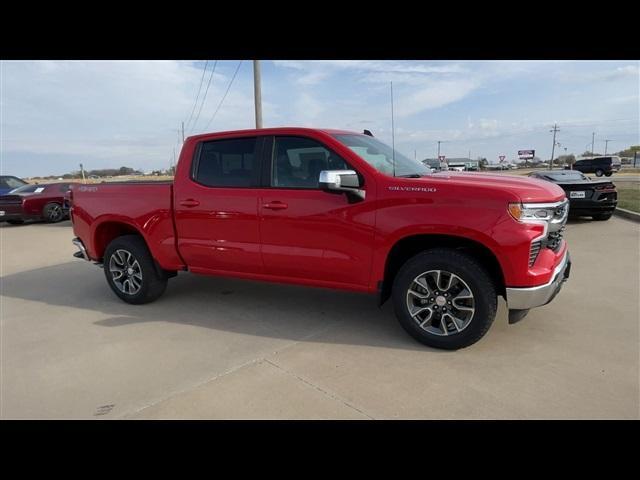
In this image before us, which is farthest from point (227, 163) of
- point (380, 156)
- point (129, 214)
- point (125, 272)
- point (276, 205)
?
point (125, 272)

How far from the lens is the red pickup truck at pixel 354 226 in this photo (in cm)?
329

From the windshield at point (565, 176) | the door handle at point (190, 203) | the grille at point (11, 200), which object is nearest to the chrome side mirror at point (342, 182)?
the door handle at point (190, 203)

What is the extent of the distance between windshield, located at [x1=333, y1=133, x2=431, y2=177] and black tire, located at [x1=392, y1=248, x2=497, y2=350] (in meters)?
0.90

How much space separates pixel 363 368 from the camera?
329 cm

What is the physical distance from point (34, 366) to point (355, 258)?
2.93 meters

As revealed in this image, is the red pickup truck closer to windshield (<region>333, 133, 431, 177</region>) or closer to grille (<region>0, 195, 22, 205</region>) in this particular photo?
windshield (<region>333, 133, 431, 177</region>)

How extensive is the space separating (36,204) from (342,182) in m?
14.4

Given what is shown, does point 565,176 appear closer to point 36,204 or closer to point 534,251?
point 534,251

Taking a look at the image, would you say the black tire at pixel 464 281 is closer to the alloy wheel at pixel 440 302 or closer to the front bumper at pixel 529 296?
the alloy wheel at pixel 440 302

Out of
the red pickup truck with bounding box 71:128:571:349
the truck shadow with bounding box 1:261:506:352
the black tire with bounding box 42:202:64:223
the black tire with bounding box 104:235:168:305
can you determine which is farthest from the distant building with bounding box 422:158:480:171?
the black tire with bounding box 42:202:64:223

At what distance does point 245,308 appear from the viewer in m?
4.79

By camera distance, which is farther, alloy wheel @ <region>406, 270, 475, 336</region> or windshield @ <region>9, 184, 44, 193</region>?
windshield @ <region>9, 184, 44, 193</region>

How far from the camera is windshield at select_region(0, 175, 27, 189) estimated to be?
1728 centimetres
